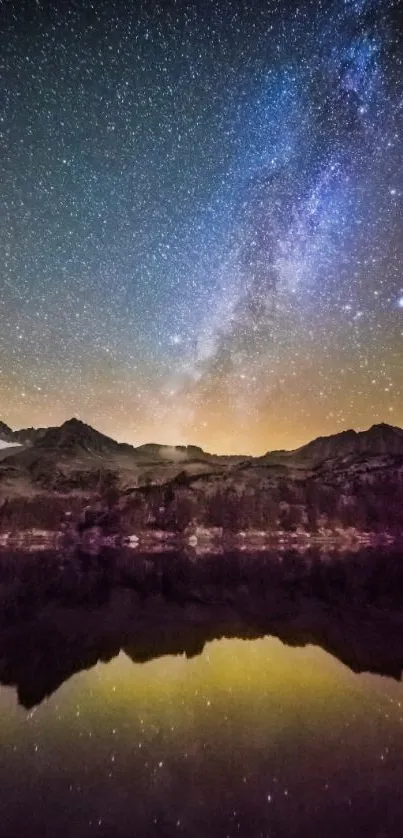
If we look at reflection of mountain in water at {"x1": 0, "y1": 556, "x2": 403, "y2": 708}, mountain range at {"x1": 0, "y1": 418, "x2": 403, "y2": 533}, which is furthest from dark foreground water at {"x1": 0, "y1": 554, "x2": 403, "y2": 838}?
mountain range at {"x1": 0, "y1": 418, "x2": 403, "y2": 533}

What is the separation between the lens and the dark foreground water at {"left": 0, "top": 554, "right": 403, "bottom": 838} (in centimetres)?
779

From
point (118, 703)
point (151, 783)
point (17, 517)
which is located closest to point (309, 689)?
point (118, 703)

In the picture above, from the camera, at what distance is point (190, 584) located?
40.3 m

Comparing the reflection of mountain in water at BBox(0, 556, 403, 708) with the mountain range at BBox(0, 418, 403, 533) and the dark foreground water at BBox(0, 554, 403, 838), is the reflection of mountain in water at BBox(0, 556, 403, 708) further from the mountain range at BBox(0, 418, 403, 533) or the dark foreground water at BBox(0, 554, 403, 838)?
the mountain range at BBox(0, 418, 403, 533)

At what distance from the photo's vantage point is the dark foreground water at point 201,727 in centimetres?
779

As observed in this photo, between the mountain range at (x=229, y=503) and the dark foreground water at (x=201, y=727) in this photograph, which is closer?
the dark foreground water at (x=201, y=727)

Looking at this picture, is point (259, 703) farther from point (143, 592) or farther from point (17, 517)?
point (17, 517)

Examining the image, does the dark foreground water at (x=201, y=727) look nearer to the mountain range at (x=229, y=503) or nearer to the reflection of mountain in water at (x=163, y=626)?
the reflection of mountain in water at (x=163, y=626)

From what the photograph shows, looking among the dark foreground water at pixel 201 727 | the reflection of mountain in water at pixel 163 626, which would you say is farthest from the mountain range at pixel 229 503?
the dark foreground water at pixel 201 727

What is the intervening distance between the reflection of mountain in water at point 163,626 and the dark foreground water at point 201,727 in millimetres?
136

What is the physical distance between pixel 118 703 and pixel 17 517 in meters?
136

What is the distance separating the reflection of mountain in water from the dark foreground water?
136 mm

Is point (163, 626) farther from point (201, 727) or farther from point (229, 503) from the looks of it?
point (229, 503)

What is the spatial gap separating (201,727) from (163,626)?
12075 mm
